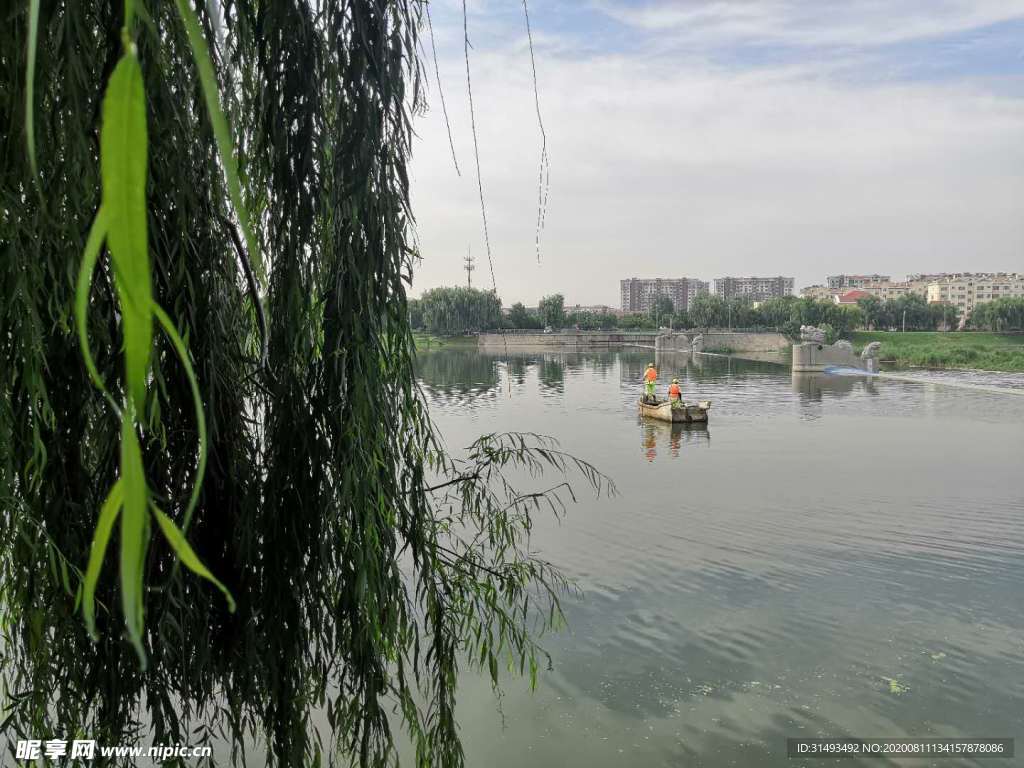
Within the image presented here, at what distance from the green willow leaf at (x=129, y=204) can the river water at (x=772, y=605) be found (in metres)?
4.54

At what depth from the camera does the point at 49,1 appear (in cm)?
122

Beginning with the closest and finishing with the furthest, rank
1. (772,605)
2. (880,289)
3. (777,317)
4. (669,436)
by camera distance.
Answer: (772,605), (669,436), (777,317), (880,289)

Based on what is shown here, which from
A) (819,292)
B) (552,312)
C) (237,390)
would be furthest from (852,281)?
(237,390)

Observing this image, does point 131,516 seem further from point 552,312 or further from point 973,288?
point 973,288

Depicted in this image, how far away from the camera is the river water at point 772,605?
548 cm

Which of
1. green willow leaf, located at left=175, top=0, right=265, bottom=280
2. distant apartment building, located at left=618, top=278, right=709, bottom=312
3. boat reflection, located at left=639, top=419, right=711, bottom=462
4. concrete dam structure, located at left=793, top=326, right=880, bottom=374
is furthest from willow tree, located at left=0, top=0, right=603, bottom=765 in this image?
distant apartment building, located at left=618, top=278, right=709, bottom=312

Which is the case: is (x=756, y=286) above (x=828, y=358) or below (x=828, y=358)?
above

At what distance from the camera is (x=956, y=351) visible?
42094 millimetres

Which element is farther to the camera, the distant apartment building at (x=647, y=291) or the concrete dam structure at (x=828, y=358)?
the distant apartment building at (x=647, y=291)

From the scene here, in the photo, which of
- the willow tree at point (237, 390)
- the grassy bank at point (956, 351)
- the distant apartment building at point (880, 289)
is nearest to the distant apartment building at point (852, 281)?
the distant apartment building at point (880, 289)

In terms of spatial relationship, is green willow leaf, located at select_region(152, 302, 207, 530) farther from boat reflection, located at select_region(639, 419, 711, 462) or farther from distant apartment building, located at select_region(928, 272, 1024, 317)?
distant apartment building, located at select_region(928, 272, 1024, 317)

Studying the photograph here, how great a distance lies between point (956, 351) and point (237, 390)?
46970mm

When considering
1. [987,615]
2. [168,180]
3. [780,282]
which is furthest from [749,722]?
[780,282]

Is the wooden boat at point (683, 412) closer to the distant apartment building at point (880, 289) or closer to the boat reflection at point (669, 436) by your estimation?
the boat reflection at point (669, 436)
